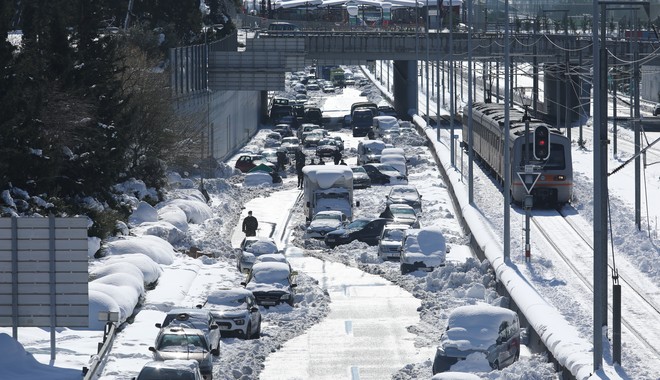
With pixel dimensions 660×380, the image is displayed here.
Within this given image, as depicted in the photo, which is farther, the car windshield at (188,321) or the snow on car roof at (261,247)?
the snow on car roof at (261,247)

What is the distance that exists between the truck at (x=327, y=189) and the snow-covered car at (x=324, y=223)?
53.8 inches

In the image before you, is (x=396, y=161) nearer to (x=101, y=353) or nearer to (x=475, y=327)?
(x=475, y=327)

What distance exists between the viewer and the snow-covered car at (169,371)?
2422 centimetres

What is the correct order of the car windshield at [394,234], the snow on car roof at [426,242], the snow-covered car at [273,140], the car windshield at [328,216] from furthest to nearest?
1. the snow-covered car at [273,140]
2. the car windshield at [328,216]
3. the car windshield at [394,234]
4. the snow on car roof at [426,242]

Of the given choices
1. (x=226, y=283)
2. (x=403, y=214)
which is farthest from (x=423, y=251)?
(x=403, y=214)

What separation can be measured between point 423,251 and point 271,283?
6.52 m

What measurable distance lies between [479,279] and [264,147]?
52.3m

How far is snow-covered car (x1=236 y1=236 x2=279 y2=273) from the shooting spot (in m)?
42.8

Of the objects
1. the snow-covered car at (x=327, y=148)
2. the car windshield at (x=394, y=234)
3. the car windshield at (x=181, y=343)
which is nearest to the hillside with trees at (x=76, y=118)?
the car windshield at (x=394, y=234)

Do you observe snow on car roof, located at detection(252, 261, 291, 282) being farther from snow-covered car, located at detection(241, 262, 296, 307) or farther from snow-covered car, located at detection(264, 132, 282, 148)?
snow-covered car, located at detection(264, 132, 282, 148)

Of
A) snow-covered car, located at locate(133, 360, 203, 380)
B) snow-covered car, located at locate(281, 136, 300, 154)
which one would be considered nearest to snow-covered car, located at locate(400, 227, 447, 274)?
snow-covered car, located at locate(133, 360, 203, 380)

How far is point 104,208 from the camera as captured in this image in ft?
150

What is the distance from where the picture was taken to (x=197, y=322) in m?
29.7

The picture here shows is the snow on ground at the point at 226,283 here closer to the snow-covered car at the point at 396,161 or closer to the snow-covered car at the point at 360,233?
the snow-covered car at the point at 360,233
